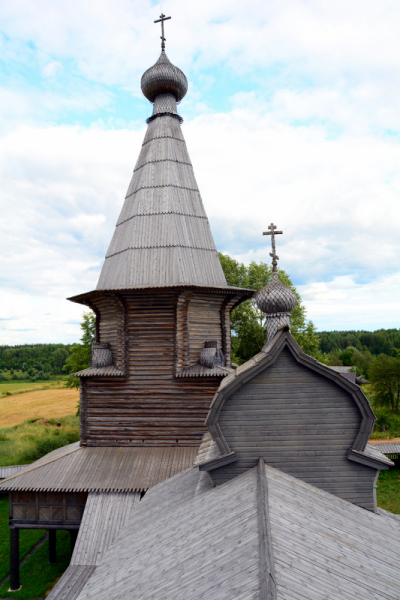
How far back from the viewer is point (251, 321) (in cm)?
2550

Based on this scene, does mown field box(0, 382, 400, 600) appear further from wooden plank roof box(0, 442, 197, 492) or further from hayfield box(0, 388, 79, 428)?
wooden plank roof box(0, 442, 197, 492)

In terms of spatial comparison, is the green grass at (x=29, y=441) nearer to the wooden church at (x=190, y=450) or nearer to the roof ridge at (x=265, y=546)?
the wooden church at (x=190, y=450)

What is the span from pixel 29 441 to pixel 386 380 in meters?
27.9

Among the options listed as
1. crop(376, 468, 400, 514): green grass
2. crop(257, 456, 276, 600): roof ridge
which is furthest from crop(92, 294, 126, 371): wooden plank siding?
crop(376, 468, 400, 514): green grass

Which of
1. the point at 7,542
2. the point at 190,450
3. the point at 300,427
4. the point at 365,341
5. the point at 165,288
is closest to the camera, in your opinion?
the point at 300,427

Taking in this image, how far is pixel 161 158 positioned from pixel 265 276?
13372 millimetres

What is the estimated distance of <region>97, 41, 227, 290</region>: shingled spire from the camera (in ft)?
40.7

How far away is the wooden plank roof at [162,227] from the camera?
40.6 ft

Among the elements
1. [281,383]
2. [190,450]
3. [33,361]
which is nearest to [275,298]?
[281,383]

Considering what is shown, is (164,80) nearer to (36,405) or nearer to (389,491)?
(389,491)

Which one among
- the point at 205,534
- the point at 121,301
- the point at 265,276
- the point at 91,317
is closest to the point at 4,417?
the point at 91,317

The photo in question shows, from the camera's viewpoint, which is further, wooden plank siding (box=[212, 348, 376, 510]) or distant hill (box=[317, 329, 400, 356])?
distant hill (box=[317, 329, 400, 356])

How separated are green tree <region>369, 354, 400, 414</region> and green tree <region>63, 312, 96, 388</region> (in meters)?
23.5

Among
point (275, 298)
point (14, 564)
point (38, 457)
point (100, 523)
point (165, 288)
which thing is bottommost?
point (14, 564)
